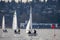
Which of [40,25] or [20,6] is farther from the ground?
[20,6]

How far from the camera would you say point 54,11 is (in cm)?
8856

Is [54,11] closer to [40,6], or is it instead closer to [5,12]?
[40,6]

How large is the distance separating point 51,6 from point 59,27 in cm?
924

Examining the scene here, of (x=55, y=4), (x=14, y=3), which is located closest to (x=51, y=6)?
(x=55, y=4)

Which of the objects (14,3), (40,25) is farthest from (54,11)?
(14,3)

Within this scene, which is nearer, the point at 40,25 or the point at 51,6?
the point at 40,25

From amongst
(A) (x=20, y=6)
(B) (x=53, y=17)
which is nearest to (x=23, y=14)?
(A) (x=20, y=6)

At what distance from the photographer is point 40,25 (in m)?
84.2

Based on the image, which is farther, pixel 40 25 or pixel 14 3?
pixel 14 3

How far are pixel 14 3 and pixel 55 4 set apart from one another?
15.0 meters

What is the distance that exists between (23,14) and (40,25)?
7218 mm

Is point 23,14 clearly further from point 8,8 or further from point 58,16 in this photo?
point 58,16

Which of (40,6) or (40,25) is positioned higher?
(40,6)

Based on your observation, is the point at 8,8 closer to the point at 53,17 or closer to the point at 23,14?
the point at 23,14
